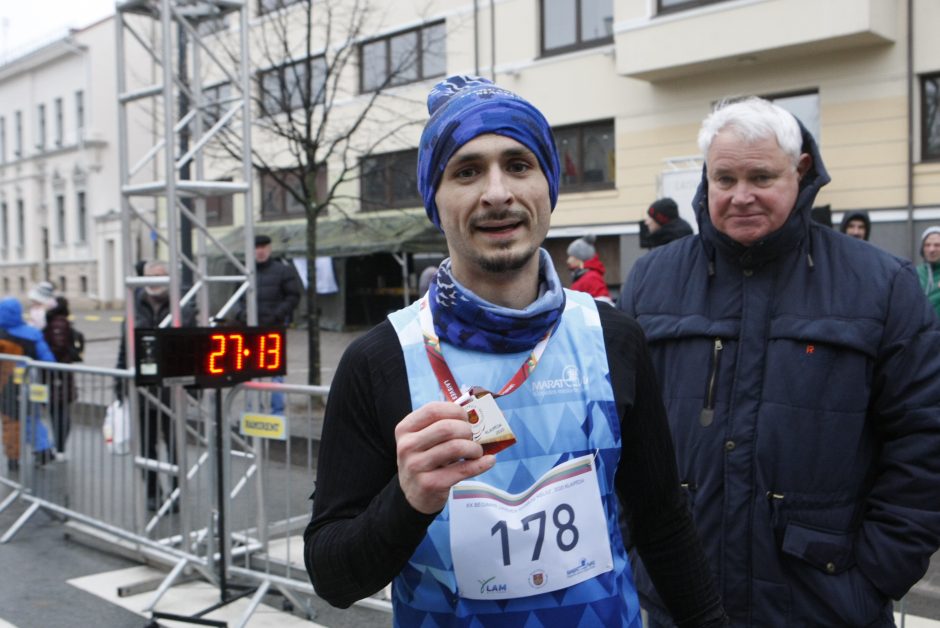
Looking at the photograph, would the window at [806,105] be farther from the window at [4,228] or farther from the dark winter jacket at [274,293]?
the window at [4,228]

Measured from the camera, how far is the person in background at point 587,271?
873 cm

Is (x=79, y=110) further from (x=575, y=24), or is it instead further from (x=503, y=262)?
(x=503, y=262)

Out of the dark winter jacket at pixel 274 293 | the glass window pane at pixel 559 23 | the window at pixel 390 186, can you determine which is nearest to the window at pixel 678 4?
the glass window pane at pixel 559 23

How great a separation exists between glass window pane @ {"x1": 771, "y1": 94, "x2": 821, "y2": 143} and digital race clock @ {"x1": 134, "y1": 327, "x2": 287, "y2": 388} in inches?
479

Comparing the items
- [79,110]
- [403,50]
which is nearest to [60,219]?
[79,110]

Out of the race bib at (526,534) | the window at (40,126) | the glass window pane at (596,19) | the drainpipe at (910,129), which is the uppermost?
the window at (40,126)

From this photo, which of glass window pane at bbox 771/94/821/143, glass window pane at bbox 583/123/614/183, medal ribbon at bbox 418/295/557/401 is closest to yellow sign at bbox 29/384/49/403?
medal ribbon at bbox 418/295/557/401

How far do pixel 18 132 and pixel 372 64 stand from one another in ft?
104

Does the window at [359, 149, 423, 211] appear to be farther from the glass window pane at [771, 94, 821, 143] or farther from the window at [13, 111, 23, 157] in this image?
the window at [13, 111, 23, 157]

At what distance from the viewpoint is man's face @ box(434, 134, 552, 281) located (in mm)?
1648

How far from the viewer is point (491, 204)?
5.36 ft

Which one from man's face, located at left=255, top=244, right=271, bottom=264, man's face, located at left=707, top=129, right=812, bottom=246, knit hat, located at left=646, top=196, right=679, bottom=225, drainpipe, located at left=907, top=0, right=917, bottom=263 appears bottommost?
man's face, located at left=707, top=129, right=812, bottom=246

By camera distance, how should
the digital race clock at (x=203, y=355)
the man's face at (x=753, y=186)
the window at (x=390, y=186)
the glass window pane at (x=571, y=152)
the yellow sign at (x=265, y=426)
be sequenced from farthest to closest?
the window at (x=390, y=186)
the glass window pane at (x=571, y=152)
the yellow sign at (x=265, y=426)
the digital race clock at (x=203, y=355)
the man's face at (x=753, y=186)

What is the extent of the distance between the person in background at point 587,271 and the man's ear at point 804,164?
605 cm
